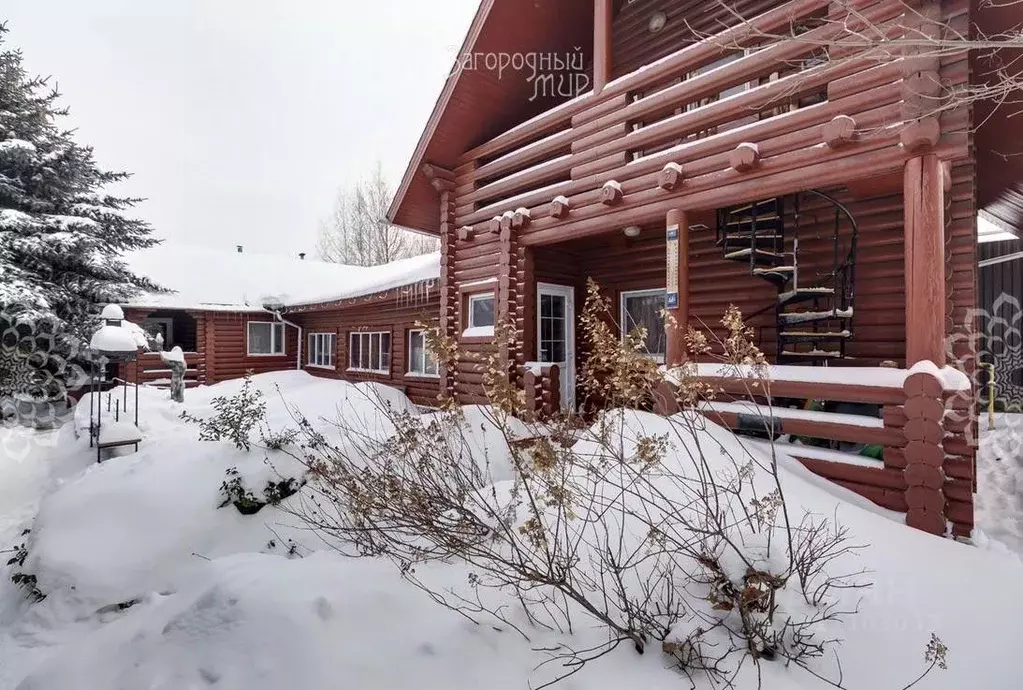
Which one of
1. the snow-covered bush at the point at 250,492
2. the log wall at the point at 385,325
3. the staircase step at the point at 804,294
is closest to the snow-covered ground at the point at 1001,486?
the staircase step at the point at 804,294

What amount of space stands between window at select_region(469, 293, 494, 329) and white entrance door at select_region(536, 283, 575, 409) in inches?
37.5

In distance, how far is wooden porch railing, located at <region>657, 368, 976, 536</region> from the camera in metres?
3.76

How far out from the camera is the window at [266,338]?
17734mm

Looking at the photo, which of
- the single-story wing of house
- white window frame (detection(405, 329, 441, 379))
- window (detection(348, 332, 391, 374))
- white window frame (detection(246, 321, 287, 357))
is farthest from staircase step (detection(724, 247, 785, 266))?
white window frame (detection(246, 321, 287, 357))

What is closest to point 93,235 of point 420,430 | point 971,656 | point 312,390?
point 312,390

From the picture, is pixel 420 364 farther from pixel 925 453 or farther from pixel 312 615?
pixel 925 453

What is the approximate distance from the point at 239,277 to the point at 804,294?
20429 mm

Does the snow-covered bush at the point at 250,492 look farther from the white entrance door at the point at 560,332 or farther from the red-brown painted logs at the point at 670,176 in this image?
the red-brown painted logs at the point at 670,176

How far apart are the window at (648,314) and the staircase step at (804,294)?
7.76ft

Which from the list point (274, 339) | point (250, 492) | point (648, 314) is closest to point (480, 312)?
point (648, 314)

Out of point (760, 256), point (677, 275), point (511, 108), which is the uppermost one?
point (511, 108)

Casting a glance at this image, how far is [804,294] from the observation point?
5.43 metres

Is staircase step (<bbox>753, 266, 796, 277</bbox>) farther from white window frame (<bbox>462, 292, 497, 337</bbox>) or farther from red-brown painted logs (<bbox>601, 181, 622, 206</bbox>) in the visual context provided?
white window frame (<bbox>462, 292, 497, 337</bbox>)

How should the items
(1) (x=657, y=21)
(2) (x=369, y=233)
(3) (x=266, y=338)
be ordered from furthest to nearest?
1. (2) (x=369, y=233)
2. (3) (x=266, y=338)
3. (1) (x=657, y=21)
